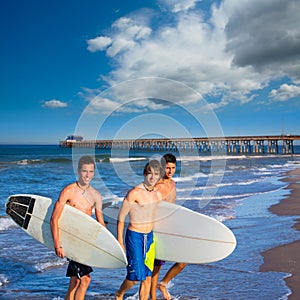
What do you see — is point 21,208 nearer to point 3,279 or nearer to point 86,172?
point 86,172

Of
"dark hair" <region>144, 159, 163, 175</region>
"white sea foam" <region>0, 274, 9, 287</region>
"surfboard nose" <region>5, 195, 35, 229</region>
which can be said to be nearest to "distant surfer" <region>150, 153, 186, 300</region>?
"dark hair" <region>144, 159, 163, 175</region>

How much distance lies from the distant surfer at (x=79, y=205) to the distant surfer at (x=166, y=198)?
761 millimetres

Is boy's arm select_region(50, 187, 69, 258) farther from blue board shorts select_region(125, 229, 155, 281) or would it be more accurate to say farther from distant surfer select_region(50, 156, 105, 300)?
blue board shorts select_region(125, 229, 155, 281)

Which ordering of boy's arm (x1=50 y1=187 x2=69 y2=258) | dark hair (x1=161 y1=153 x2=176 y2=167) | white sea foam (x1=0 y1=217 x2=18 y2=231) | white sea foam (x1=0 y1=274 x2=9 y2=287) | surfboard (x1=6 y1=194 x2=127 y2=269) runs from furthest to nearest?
white sea foam (x1=0 y1=217 x2=18 y2=231) < white sea foam (x1=0 y1=274 x2=9 y2=287) < dark hair (x1=161 y1=153 x2=176 y2=167) < surfboard (x1=6 y1=194 x2=127 y2=269) < boy's arm (x1=50 y1=187 x2=69 y2=258)

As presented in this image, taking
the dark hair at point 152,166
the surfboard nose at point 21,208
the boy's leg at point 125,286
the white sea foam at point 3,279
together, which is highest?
the dark hair at point 152,166

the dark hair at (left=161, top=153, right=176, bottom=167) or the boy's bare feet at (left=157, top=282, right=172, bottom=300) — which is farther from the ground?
the dark hair at (left=161, top=153, right=176, bottom=167)

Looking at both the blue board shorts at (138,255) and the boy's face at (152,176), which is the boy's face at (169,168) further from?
the blue board shorts at (138,255)

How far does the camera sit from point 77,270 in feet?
10.9

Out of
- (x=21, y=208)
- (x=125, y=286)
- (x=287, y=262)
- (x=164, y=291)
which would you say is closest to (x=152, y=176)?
(x=125, y=286)

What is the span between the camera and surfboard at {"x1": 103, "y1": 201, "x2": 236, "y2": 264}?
3.80 metres

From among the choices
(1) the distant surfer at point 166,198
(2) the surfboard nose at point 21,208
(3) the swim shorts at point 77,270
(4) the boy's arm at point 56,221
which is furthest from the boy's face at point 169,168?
(2) the surfboard nose at point 21,208

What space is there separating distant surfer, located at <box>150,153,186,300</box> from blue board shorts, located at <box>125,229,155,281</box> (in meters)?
0.44

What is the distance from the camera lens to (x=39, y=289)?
4141 mm

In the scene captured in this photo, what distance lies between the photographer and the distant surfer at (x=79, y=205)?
10.6 feet
